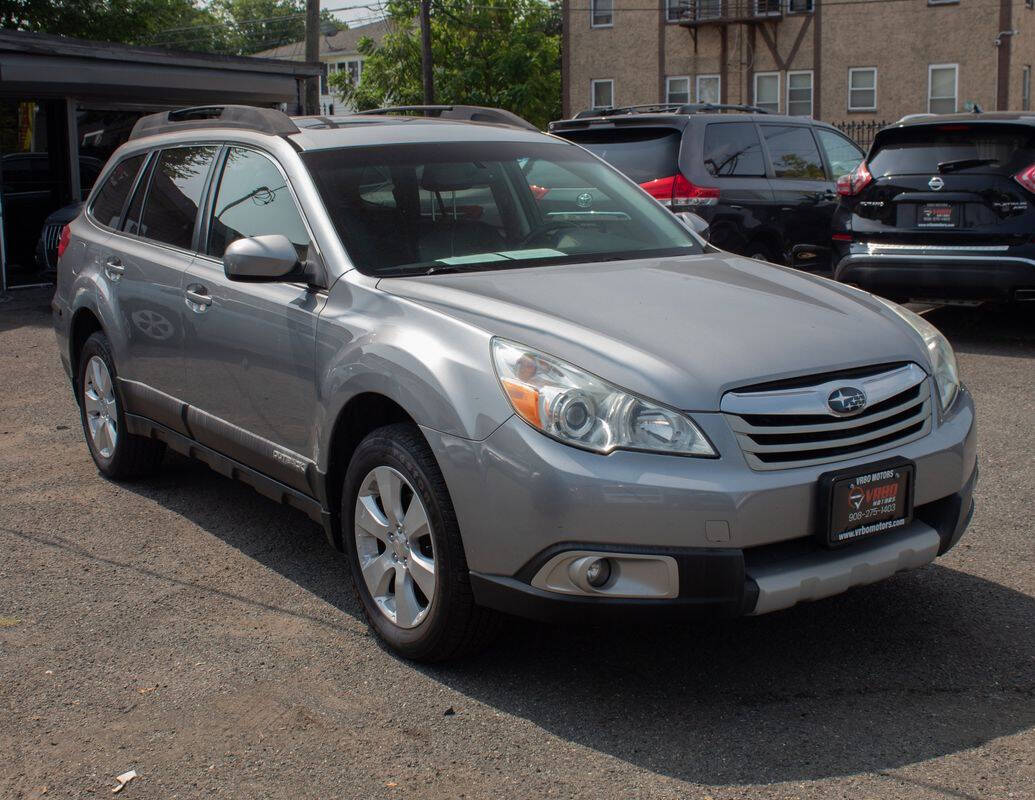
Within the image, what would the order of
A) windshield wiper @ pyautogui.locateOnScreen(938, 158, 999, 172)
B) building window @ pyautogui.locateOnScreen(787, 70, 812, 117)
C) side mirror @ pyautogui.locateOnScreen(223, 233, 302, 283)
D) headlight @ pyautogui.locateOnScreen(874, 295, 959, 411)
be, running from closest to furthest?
headlight @ pyautogui.locateOnScreen(874, 295, 959, 411), side mirror @ pyautogui.locateOnScreen(223, 233, 302, 283), windshield wiper @ pyautogui.locateOnScreen(938, 158, 999, 172), building window @ pyautogui.locateOnScreen(787, 70, 812, 117)

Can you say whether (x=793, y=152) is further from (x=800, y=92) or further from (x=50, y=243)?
(x=800, y=92)

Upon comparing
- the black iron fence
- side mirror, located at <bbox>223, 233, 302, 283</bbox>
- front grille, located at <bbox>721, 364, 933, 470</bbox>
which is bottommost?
front grille, located at <bbox>721, 364, 933, 470</bbox>

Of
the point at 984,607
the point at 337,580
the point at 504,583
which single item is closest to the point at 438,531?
the point at 504,583

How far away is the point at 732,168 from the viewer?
10.8 metres

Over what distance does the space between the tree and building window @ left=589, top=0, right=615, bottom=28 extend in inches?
210

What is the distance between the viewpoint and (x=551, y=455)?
3453 mm

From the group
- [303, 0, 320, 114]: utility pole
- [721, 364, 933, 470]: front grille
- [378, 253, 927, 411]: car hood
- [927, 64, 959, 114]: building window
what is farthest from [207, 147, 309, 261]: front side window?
[927, 64, 959, 114]: building window

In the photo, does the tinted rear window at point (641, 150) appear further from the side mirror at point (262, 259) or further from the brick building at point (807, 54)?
the brick building at point (807, 54)

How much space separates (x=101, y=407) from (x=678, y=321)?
3.55 meters

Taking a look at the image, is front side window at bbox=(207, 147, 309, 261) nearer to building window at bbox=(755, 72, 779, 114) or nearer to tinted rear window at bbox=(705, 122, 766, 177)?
tinted rear window at bbox=(705, 122, 766, 177)

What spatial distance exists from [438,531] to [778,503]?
3.21ft

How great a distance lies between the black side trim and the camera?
4.55 meters

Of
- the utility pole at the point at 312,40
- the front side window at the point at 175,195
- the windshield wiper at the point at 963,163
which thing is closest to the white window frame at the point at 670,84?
the utility pole at the point at 312,40

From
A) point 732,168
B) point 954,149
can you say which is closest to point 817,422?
point 954,149
